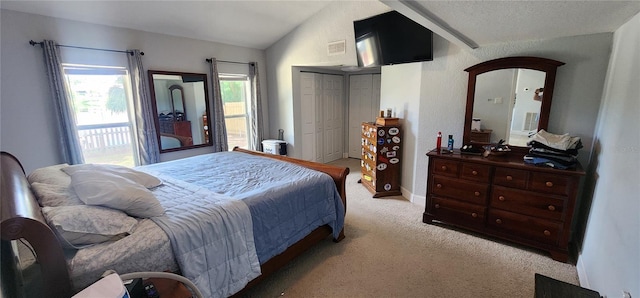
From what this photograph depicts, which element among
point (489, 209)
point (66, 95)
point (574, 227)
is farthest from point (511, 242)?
point (66, 95)

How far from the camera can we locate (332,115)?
18.4 ft

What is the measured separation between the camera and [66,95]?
9.61 feet

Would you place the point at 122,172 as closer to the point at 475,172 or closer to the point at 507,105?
the point at 475,172

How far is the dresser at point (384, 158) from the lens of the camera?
11.6 ft

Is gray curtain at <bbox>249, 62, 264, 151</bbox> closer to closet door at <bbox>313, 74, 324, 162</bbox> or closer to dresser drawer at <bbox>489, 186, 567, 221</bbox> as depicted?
closet door at <bbox>313, 74, 324, 162</bbox>

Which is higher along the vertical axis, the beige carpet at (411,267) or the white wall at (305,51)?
the white wall at (305,51)

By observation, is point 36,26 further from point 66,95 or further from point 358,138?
point 358,138

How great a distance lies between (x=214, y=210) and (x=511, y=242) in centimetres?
273

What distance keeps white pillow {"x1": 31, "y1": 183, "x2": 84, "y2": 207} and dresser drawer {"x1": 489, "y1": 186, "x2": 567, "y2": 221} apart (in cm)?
319

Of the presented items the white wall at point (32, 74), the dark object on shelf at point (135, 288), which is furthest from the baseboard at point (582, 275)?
the white wall at point (32, 74)

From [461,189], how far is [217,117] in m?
3.70

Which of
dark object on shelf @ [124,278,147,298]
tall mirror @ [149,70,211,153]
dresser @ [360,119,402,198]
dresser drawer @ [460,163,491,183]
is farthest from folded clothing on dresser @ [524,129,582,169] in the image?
tall mirror @ [149,70,211,153]

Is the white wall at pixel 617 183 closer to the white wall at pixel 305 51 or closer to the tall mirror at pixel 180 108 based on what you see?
the white wall at pixel 305 51

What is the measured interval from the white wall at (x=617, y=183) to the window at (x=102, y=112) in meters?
4.82
